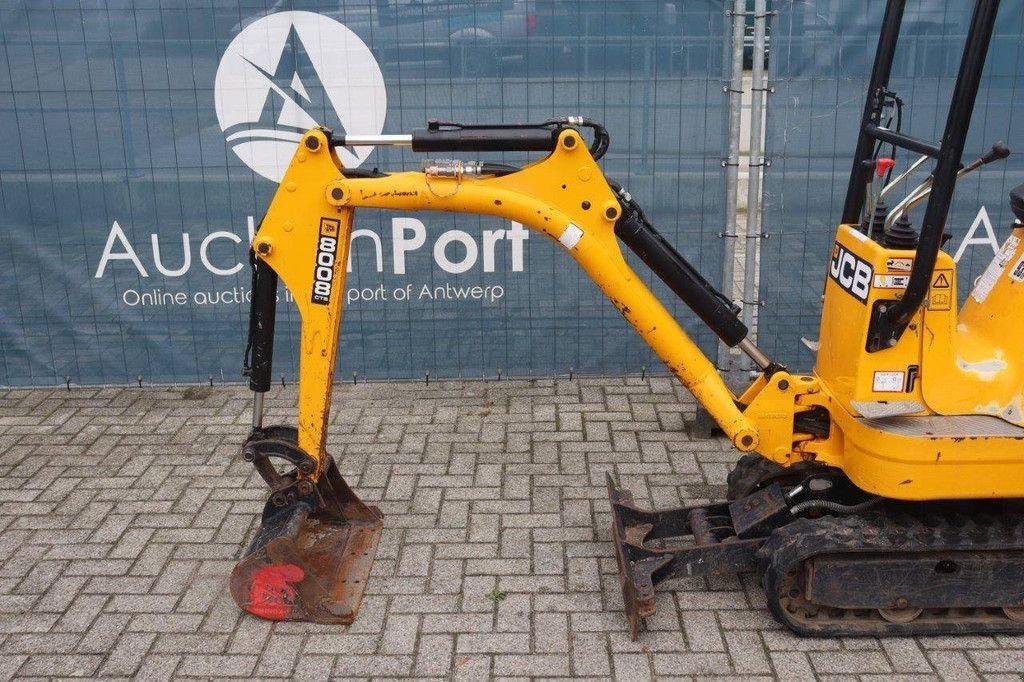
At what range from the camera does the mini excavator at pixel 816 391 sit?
4.40 m

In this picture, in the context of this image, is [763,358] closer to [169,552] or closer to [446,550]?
[446,550]

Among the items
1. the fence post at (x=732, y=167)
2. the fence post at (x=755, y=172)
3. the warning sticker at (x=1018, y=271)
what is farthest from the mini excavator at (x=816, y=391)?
the fence post at (x=732, y=167)

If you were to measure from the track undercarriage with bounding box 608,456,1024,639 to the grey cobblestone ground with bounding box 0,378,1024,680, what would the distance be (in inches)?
4.8

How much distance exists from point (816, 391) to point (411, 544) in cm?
215

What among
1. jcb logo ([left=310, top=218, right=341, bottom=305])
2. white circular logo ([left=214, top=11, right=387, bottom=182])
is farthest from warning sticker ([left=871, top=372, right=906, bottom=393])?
white circular logo ([left=214, top=11, right=387, bottom=182])

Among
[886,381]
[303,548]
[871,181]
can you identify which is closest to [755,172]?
[871,181]

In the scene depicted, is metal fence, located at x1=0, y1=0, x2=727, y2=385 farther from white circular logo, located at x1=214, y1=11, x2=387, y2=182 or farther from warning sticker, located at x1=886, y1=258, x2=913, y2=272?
warning sticker, located at x1=886, y1=258, x2=913, y2=272

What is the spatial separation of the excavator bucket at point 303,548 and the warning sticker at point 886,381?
249 centimetres

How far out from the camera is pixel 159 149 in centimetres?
714

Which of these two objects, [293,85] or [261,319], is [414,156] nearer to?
[293,85]

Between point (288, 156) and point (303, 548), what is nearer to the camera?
point (303, 548)

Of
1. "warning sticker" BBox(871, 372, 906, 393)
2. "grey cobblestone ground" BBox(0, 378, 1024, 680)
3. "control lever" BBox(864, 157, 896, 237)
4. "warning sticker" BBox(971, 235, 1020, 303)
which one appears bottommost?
"grey cobblestone ground" BBox(0, 378, 1024, 680)

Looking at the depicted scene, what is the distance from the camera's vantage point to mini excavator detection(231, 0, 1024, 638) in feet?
14.4

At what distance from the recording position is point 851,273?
14.7 ft
